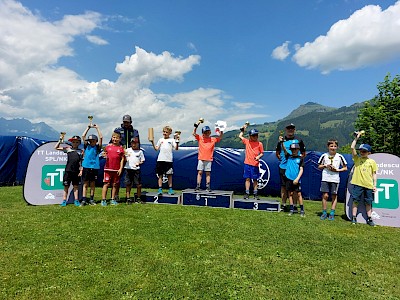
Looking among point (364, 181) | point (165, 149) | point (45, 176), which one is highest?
point (165, 149)

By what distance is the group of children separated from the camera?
6793 millimetres

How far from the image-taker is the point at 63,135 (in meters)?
7.98

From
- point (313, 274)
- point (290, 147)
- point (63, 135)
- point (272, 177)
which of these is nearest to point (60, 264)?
point (313, 274)

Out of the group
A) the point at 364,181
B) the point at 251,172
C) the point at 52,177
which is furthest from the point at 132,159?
the point at 364,181

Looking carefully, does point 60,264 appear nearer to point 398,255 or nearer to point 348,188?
point 398,255

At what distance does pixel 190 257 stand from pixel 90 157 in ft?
16.5

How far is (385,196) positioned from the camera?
6840 mm

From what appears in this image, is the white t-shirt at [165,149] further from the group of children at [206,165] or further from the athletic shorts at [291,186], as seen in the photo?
the athletic shorts at [291,186]

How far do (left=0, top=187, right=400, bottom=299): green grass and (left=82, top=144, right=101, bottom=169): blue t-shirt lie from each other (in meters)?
1.66

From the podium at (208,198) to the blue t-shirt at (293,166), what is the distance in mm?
1737

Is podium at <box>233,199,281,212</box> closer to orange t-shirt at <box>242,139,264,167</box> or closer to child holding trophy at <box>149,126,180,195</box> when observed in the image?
orange t-shirt at <box>242,139,264,167</box>

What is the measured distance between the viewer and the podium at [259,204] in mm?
7434

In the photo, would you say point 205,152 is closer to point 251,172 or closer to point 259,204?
point 251,172

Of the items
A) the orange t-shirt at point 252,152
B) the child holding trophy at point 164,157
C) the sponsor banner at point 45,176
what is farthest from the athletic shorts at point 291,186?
the sponsor banner at point 45,176
